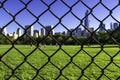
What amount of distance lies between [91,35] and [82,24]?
0.13m

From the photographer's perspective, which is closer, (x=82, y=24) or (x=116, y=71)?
(x=82, y=24)

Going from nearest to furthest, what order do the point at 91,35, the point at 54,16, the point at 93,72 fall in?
1. the point at 54,16
2. the point at 91,35
3. the point at 93,72

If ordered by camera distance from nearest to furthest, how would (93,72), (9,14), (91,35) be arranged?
1. (9,14)
2. (91,35)
3. (93,72)

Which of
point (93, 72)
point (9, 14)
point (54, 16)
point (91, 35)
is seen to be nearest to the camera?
point (9, 14)

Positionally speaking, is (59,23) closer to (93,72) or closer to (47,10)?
(47,10)

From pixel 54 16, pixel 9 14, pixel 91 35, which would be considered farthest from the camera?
pixel 91 35

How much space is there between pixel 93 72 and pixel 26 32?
789 cm

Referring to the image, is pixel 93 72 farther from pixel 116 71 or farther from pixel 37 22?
pixel 37 22

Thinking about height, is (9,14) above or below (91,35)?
above

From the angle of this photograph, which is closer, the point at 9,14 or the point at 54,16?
the point at 9,14

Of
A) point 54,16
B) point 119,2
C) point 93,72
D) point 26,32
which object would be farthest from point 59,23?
point 93,72

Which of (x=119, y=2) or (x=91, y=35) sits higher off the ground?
(x=119, y=2)

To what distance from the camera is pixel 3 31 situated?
2.62 meters

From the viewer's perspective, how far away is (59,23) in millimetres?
2760
